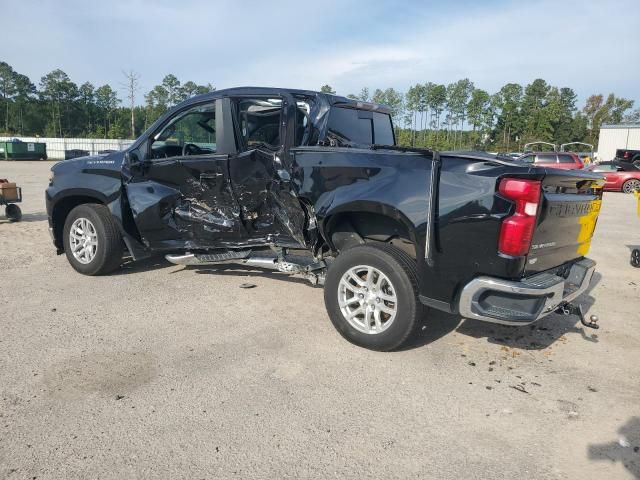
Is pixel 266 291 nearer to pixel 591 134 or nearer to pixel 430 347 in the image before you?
pixel 430 347

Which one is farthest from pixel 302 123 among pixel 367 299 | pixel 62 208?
pixel 62 208

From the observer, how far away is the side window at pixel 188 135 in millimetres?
5141

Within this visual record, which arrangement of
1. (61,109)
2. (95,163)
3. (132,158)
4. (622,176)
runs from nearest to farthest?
(132,158) → (95,163) → (622,176) → (61,109)

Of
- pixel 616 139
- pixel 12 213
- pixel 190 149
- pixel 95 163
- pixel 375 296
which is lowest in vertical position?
pixel 12 213

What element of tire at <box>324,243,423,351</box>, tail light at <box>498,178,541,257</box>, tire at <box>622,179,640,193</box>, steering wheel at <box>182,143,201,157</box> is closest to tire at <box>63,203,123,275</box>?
steering wheel at <box>182,143,201,157</box>

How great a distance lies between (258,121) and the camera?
4969mm

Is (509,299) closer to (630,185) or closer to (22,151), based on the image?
(630,185)

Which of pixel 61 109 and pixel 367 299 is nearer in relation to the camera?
pixel 367 299

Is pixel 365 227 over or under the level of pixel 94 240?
over

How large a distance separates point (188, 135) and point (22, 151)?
45.8 m

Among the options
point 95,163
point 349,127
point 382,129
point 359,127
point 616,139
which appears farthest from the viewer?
point 616,139

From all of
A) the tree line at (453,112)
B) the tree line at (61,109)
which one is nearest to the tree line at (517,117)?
the tree line at (453,112)

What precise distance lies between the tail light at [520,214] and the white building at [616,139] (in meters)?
55.9

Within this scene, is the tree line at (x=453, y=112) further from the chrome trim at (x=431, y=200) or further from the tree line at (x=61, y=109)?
the chrome trim at (x=431, y=200)
